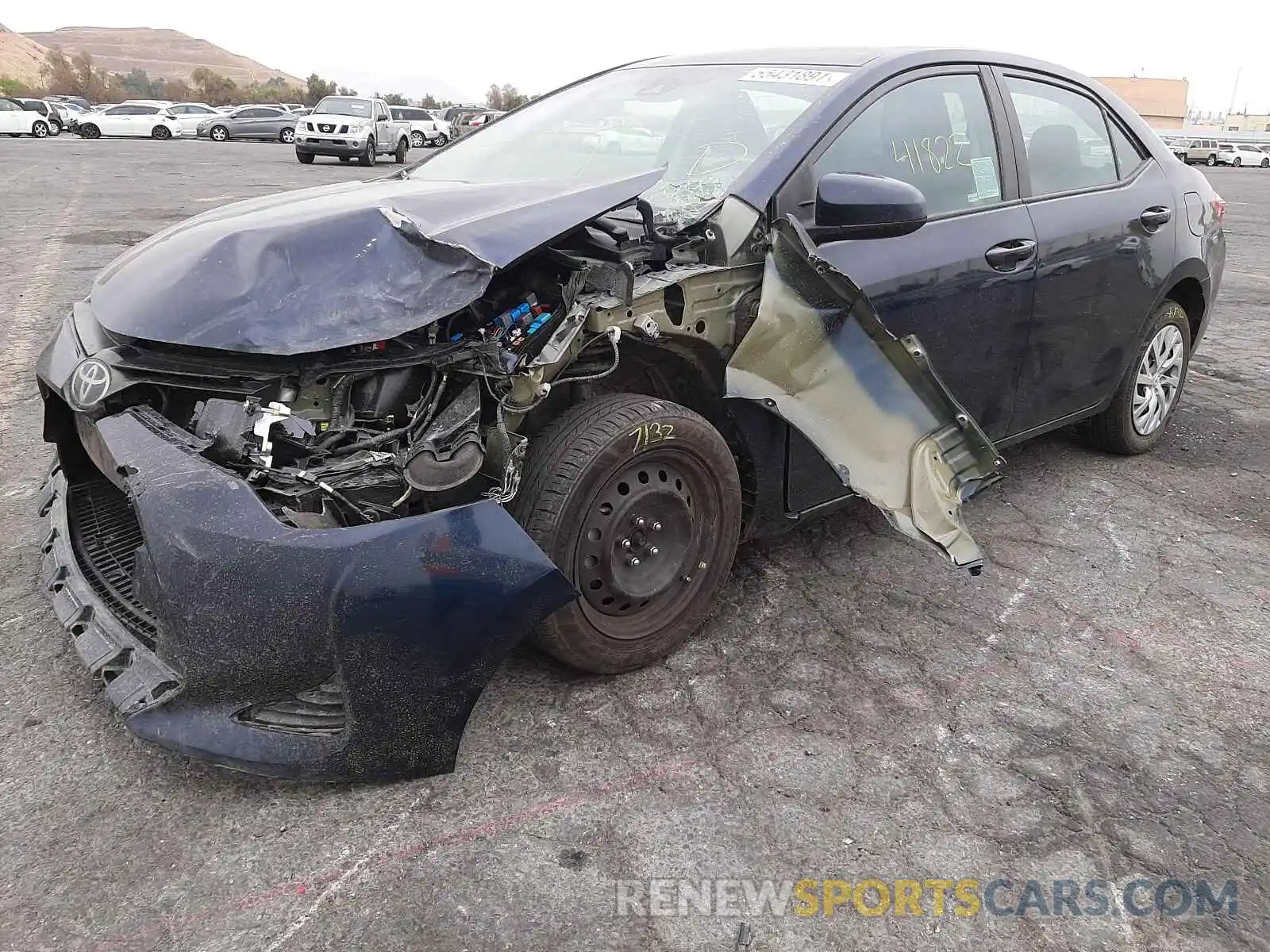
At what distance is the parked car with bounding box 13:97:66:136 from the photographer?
34281mm

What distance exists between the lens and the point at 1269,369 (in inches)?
240

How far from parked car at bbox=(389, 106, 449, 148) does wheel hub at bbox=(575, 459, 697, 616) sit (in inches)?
1389

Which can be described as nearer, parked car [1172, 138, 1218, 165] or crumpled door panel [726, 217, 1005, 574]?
crumpled door panel [726, 217, 1005, 574]

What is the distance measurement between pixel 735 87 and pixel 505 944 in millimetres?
2735

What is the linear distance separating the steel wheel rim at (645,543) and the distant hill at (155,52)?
14312 centimetres

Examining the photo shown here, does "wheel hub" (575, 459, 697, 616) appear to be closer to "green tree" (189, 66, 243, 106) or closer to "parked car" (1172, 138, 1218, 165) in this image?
"parked car" (1172, 138, 1218, 165)

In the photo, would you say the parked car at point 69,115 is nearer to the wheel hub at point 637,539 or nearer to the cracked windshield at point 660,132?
the cracked windshield at point 660,132

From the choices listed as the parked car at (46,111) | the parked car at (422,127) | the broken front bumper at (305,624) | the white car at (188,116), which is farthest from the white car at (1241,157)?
the broken front bumper at (305,624)

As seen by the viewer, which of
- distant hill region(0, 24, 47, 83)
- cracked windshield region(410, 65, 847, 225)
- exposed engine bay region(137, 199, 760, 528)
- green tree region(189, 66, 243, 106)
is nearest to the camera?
exposed engine bay region(137, 199, 760, 528)

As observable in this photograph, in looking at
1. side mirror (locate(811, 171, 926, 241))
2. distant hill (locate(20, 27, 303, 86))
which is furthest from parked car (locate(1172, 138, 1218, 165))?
distant hill (locate(20, 27, 303, 86))

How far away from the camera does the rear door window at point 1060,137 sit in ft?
11.6

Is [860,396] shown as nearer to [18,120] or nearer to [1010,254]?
[1010,254]

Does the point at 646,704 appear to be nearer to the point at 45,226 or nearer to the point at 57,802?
the point at 57,802

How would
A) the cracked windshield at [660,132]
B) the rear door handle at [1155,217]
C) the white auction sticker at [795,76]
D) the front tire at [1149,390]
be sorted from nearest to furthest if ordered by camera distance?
the cracked windshield at [660,132], the white auction sticker at [795,76], the rear door handle at [1155,217], the front tire at [1149,390]
